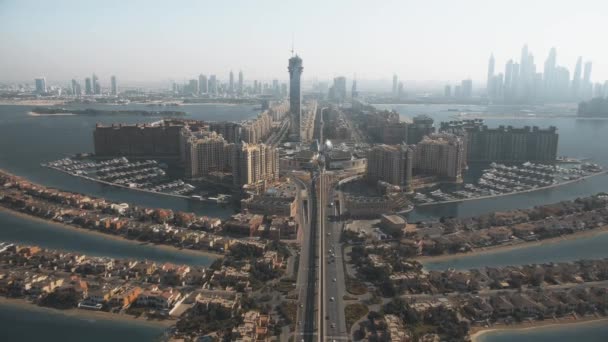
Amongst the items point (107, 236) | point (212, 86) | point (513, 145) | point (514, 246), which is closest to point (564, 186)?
point (513, 145)

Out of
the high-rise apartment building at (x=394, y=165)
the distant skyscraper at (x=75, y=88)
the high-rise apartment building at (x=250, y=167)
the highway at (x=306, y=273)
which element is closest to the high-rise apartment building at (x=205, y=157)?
the high-rise apartment building at (x=250, y=167)

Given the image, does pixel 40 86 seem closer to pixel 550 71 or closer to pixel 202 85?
pixel 202 85

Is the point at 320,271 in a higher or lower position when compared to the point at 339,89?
lower

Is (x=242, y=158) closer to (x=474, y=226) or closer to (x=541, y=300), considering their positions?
(x=474, y=226)

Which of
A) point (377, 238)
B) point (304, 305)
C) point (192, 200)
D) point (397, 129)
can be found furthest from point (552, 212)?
Result: point (397, 129)

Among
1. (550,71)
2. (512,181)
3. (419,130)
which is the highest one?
(550,71)

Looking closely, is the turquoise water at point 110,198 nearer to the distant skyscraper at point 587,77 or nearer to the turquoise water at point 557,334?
the turquoise water at point 557,334
